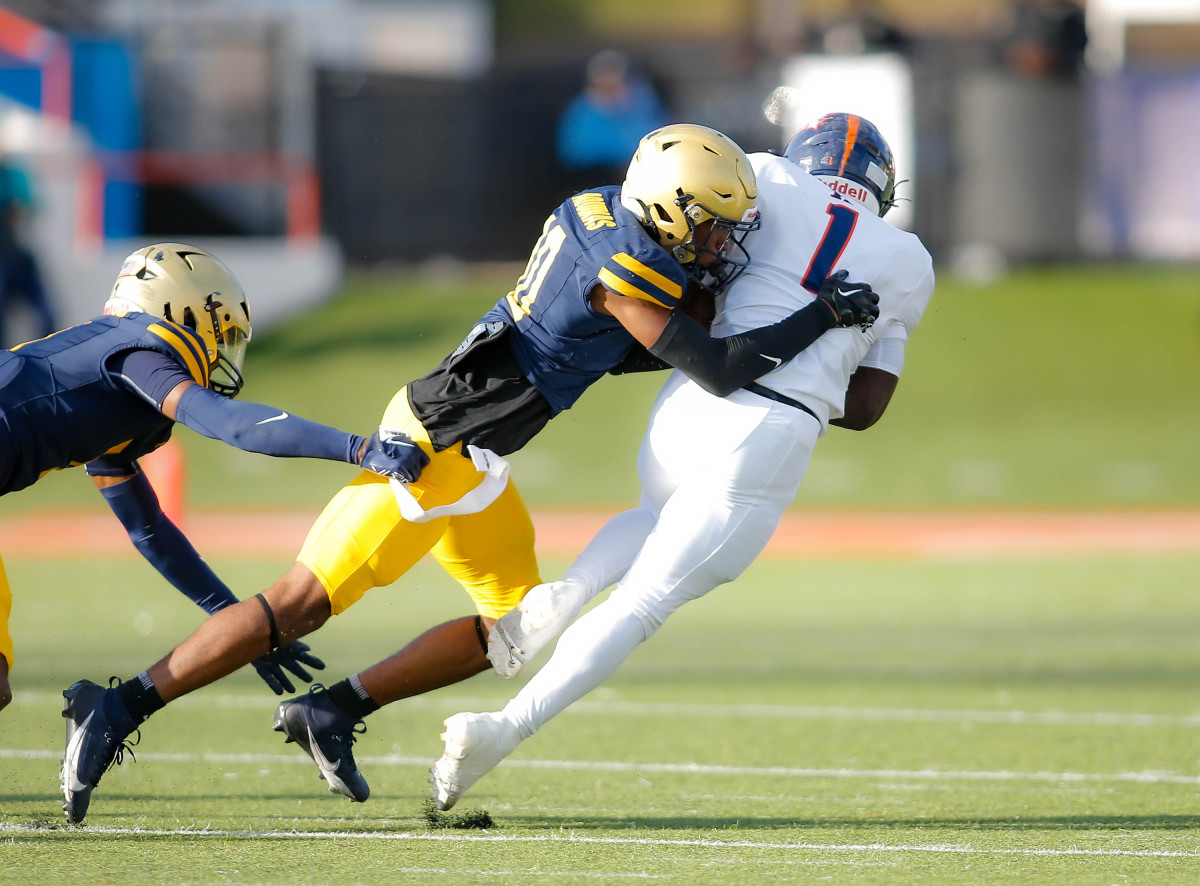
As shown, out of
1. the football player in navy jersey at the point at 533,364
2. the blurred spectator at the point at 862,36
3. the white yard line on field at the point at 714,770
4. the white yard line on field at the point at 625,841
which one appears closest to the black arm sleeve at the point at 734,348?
the football player in navy jersey at the point at 533,364

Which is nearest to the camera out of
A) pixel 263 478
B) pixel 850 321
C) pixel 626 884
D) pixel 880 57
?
pixel 626 884

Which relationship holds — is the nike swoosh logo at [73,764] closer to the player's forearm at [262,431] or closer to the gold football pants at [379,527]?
the gold football pants at [379,527]

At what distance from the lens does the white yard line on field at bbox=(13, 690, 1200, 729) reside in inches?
221

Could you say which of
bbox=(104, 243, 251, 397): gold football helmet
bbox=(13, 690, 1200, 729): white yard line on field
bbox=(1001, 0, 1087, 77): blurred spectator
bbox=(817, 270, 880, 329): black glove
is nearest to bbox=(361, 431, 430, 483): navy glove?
bbox=(104, 243, 251, 397): gold football helmet

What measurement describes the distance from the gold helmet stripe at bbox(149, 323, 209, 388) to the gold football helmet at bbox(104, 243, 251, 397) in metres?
0.06

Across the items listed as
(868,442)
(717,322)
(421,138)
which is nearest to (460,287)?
(421,138)

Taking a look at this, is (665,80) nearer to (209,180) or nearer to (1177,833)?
(209,180)

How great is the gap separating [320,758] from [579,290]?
1.39 metres

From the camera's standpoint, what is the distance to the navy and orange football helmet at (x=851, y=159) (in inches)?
167

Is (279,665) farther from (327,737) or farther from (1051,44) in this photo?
(1051,44)

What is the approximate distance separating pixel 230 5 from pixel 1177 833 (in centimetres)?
1993

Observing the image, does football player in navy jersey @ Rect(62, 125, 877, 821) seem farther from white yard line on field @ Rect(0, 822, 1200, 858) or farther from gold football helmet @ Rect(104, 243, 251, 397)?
gold football helmet @ Rect(104, 243, 251, 397)

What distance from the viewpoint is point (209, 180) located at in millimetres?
15953

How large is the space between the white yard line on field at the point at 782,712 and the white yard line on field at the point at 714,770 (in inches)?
33.4
